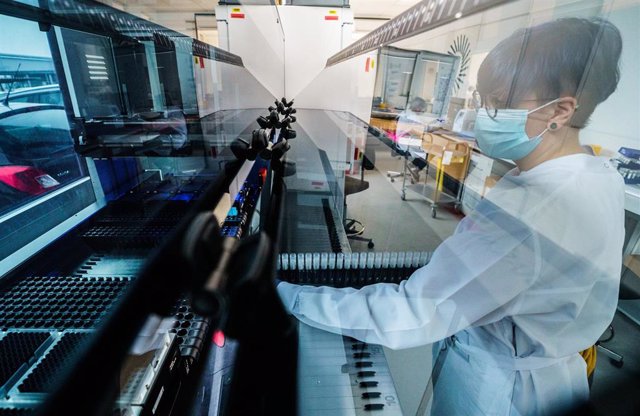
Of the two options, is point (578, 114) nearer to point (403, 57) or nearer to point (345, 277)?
point (345, 277)

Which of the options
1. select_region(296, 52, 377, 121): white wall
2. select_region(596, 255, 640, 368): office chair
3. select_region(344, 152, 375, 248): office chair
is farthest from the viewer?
select_region(296, 52, 377, 121): white wall

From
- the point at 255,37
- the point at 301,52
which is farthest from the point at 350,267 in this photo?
the point at 301,52

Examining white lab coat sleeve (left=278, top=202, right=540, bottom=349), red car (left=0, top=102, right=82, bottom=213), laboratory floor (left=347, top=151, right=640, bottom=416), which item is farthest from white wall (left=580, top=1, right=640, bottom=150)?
red car (left=0, top=102, right=82, bottom=213)

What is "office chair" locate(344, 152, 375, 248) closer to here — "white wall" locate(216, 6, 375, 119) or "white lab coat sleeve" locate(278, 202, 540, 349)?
"white wall" locate(216, 6, 375, 119)

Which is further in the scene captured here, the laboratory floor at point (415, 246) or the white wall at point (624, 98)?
the laboratory floor at point (415, 246)

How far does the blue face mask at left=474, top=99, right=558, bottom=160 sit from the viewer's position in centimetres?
96

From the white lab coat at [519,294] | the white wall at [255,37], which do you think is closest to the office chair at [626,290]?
the white lab coat at [519,294]

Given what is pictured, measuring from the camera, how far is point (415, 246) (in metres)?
3.42

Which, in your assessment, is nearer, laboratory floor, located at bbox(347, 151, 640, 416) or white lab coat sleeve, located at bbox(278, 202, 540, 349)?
white lab coat sleeve, located at bbox(278, 202, 540, 349)

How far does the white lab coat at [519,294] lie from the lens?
77 cm

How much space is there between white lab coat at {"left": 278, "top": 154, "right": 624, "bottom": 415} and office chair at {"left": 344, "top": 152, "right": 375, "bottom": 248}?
2209 mm

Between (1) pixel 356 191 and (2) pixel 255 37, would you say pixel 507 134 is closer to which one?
(1) pixel 356 191

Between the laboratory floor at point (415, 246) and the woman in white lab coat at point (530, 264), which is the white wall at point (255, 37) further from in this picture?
the woman in white lab coat at point (530, 264)

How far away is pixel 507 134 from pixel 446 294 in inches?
23.4
